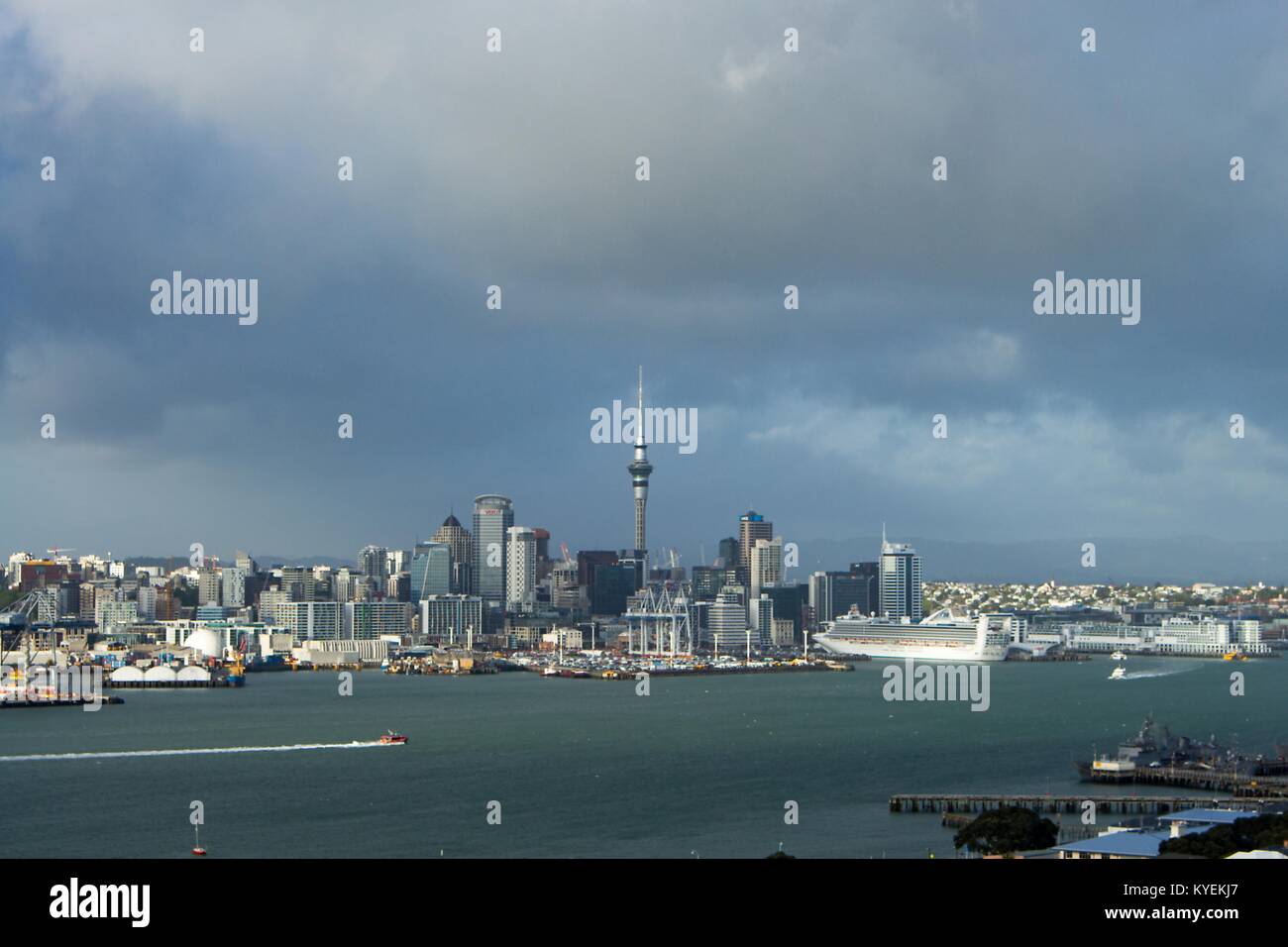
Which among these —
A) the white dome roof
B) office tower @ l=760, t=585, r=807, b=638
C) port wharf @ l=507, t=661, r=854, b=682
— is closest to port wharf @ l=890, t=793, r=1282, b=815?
port wharf @ l=507, t=661, r=854, b=682

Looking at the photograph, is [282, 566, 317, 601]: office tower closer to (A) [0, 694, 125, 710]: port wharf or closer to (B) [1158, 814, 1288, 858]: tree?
(A) [0, 694, 125, 710]: port wharf

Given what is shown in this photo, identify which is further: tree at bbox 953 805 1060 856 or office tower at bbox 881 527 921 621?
office tower at bbox 881 527 921 621

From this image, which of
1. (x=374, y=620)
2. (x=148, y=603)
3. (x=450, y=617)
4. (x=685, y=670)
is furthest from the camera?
(x=450, y=617)

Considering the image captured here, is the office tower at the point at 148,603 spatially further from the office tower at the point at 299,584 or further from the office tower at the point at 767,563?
the office tower at the point at 767,563

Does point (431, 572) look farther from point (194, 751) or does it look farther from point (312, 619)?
point (194, 751)

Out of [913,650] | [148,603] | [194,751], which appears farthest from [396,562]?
[194,751]

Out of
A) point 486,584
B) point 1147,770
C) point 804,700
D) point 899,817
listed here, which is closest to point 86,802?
point 899,817

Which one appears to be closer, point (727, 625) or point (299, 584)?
point (727, 625)

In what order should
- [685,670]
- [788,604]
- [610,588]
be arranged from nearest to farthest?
[685,670], [788,604], [610,588]
